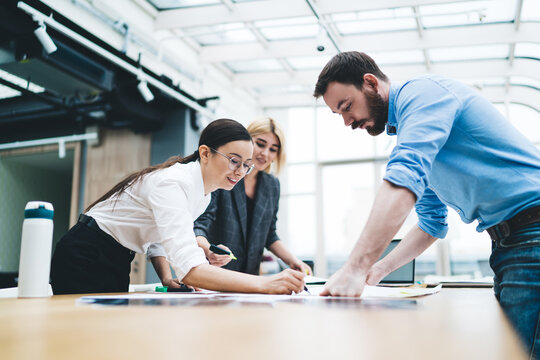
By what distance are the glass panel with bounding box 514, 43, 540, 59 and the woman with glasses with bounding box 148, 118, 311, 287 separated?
17.2 ft

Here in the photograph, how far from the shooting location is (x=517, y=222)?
979 millimetres

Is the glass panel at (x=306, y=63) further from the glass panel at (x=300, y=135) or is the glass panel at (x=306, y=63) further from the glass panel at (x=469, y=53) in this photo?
the glass panel at (x=469, y=53)

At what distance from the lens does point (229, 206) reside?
7.05 ft

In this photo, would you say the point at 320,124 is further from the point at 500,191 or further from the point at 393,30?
the point at 500,191

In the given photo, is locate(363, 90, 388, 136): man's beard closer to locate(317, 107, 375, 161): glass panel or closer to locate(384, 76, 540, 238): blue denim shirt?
locate(384, 76, 540, 238): blue denim shirt

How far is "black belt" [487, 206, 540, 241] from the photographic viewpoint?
951 mm

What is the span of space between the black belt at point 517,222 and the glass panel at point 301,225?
738cm

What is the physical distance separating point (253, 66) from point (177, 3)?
2.14m

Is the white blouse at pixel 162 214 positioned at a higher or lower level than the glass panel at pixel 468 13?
lower

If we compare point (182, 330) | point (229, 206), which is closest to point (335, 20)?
point (229, 206)

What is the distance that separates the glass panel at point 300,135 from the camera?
870 centimetres

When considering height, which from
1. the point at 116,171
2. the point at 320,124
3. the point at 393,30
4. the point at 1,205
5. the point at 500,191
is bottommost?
the point at 500,191

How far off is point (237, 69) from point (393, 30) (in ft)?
8.98

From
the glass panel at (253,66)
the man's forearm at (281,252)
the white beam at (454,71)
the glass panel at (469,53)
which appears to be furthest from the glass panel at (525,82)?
the man's forearm at (281,252)
